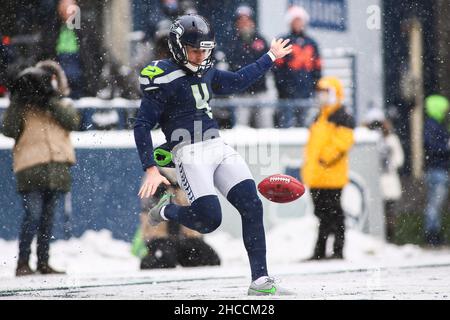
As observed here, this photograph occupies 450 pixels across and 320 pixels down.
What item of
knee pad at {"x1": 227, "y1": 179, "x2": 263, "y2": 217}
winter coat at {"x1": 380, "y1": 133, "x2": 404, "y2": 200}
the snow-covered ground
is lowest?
the snow-covered ground

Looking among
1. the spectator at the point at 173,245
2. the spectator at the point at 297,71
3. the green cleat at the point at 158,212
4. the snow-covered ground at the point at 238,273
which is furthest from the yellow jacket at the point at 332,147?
the green cleat at the point at 158,212

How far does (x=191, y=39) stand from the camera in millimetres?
7676

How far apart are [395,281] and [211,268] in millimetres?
2212

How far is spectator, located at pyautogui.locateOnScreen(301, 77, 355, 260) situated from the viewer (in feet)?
38.0

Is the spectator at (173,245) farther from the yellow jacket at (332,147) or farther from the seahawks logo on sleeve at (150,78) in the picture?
the seahawks logo on sleeve at (150,78)

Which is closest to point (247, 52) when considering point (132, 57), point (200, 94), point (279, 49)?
point (132, 57)

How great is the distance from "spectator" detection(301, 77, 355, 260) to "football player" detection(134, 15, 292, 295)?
3723 millimetres

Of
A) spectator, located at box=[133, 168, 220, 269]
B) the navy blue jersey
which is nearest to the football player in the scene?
the navy blue jersey

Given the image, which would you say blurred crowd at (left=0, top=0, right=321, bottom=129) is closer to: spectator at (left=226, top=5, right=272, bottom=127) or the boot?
spectator at (left=226, top=5, right=272, bottom=127)

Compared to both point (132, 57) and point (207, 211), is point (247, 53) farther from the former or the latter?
point (207, 211)

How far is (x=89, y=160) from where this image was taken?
12141mm

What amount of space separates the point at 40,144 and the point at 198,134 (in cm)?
305

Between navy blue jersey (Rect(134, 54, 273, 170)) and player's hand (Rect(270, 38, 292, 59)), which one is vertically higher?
player's hand (Rect(270, 38, 292, 59))

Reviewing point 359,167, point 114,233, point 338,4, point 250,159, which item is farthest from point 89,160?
point 338,4
